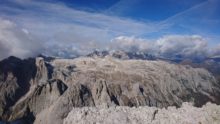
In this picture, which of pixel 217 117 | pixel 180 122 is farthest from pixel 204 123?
pixel 180 122

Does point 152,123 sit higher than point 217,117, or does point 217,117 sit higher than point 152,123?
point 217,117

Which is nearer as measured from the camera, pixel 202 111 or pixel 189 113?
pixel 202 111

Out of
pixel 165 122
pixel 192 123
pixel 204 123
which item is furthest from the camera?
pixel 165 122

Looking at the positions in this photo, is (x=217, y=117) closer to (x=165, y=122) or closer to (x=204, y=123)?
(x=204, y=123)

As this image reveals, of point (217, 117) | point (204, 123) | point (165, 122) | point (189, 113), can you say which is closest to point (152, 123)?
point (165, 122)

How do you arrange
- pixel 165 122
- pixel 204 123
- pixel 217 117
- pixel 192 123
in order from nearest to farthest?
pixel 217 117 → pixel 204 123 → pixel 192 123 → pixel 165 122

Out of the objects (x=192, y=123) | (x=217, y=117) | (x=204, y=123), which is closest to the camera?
(x=217, y=117)

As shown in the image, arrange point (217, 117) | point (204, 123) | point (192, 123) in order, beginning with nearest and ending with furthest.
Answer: point (217, 117)
point (204, 123)
point (192, 123)

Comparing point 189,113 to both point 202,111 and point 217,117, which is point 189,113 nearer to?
point 202,111

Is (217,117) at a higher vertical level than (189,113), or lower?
higher
